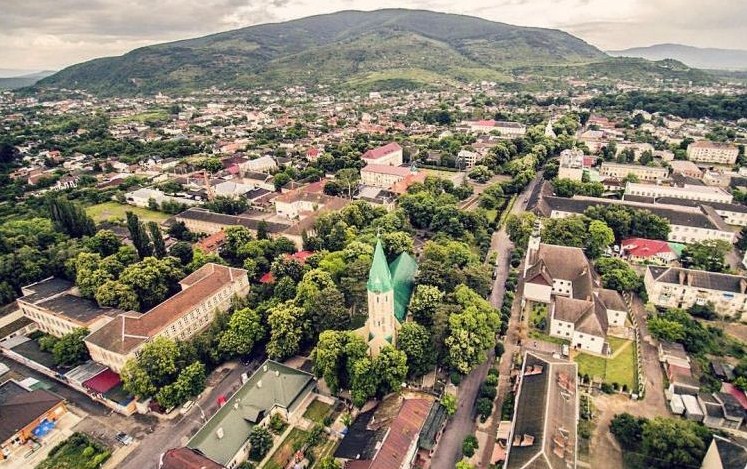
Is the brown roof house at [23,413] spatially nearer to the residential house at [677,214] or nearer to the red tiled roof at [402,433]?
the red tiled roof at [402,433]

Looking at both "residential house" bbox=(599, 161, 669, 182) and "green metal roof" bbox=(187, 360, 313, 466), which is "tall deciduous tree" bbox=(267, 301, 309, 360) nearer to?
"green metal roof" bbox=(187, 360, 313, 466)

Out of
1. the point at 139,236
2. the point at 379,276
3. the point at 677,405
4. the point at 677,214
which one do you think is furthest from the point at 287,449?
the point at 677,214

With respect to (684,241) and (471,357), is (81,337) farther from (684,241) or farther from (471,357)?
(684,241)

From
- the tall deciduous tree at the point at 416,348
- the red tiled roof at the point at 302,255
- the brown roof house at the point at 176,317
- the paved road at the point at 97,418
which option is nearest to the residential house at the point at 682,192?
the tall deciduous tree at the point at 416,348

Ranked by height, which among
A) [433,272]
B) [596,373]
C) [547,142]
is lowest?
[596,373]

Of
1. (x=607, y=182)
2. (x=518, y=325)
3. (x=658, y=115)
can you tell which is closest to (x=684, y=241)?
(x=607, y=182)

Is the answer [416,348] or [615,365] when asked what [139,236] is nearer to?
[416,348]

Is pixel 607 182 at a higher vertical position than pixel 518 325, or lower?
higher
